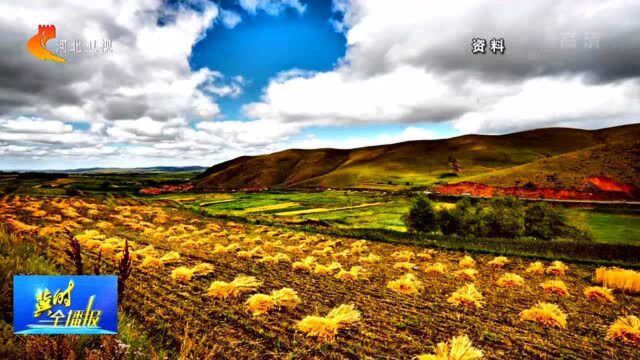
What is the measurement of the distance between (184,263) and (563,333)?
16.8m

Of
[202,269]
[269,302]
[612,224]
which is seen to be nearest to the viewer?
[269,302]

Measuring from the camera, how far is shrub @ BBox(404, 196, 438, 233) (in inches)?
1887

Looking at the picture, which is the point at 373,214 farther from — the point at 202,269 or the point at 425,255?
the point at 202,269

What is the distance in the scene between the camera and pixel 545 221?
43.3 m

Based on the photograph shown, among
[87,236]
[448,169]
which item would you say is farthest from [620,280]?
[448,169]

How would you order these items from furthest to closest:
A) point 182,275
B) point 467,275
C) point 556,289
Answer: point 467,275 → point 556,289 → point 182,275

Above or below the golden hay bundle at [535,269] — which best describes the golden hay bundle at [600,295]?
above

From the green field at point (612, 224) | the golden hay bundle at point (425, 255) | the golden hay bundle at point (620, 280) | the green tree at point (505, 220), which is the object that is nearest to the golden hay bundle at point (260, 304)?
the golden hay bundle at point (425, 255)

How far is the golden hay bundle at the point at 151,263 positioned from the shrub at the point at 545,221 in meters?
44.0

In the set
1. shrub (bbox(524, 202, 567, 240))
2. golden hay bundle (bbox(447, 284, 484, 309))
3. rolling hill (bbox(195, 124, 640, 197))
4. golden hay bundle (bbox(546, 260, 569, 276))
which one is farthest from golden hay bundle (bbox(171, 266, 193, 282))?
rolling hill (bbox(195, 124, 640, 197))

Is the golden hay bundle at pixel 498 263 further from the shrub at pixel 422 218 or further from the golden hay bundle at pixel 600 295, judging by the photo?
the shrub at pixel 422 218

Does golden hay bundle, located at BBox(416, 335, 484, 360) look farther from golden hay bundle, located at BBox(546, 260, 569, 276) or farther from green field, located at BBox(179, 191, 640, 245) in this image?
green field, located at BBox(179, 191, 640, 245)

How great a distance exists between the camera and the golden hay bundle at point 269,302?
37.0ft

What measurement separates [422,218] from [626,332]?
37.1m
